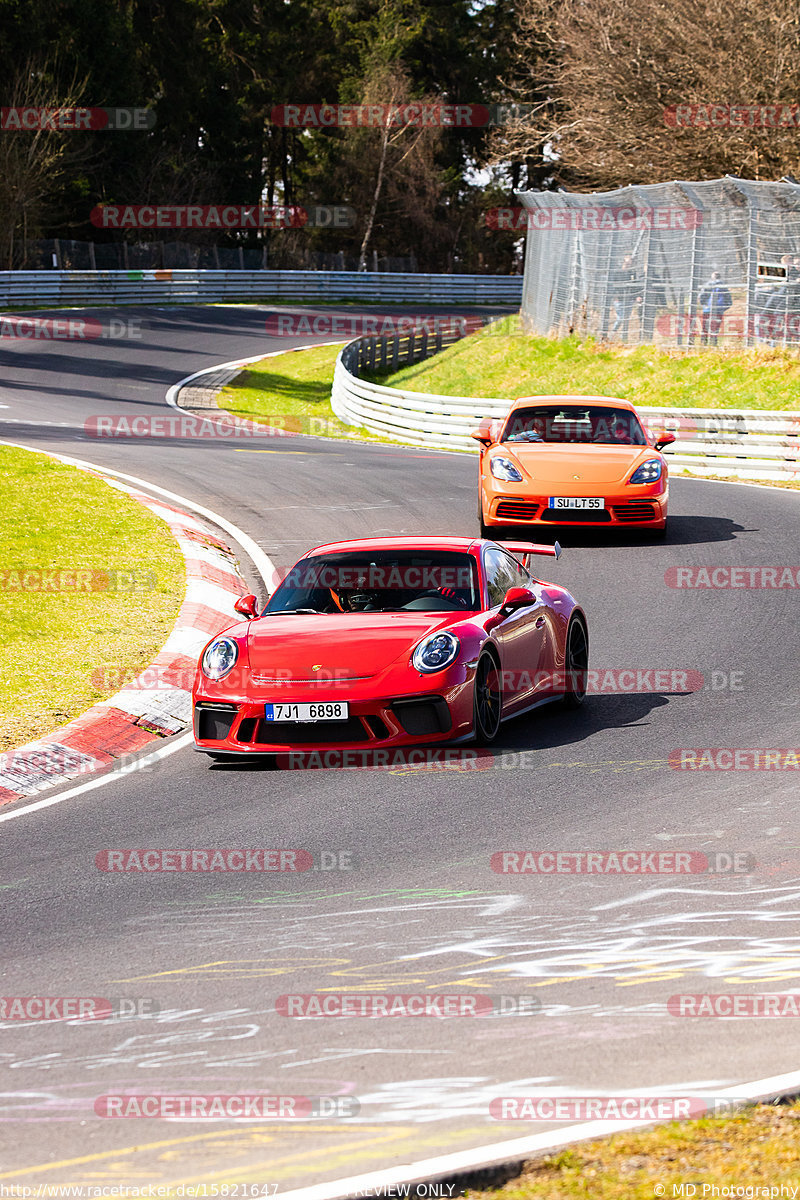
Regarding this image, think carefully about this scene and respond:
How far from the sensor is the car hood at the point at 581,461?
16.7 meters

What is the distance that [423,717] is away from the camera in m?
8.95

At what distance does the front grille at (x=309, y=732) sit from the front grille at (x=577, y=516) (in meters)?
8.22

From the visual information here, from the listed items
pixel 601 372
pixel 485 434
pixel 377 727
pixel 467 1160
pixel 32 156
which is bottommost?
pixel 377 727

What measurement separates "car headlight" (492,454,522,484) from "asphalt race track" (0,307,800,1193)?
5.11 meters

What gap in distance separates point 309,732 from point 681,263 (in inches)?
956

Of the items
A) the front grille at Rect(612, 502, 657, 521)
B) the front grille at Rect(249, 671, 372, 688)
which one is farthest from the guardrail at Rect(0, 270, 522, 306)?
the front grille at Rect(249, 671, 372, 688)

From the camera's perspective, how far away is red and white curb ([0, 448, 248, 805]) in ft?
29.9

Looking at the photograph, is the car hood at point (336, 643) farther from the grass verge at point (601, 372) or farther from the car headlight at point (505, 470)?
the grass verge at point (601, 372)

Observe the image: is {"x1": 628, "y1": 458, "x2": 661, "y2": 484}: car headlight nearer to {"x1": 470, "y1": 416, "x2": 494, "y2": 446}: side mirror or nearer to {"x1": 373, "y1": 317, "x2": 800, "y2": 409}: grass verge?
{"x1": 470, "y1": 416, "x2": 494, "y2": 446}: side mirror

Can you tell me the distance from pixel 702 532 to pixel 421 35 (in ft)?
228

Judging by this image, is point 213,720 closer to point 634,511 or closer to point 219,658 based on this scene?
point 219,658

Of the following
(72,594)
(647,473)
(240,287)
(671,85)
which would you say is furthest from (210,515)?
(240,287)

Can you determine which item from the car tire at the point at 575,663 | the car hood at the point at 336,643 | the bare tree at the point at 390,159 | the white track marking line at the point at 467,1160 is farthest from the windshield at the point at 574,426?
the bare tree at the point at 390,159

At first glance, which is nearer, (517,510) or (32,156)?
(517,510)
